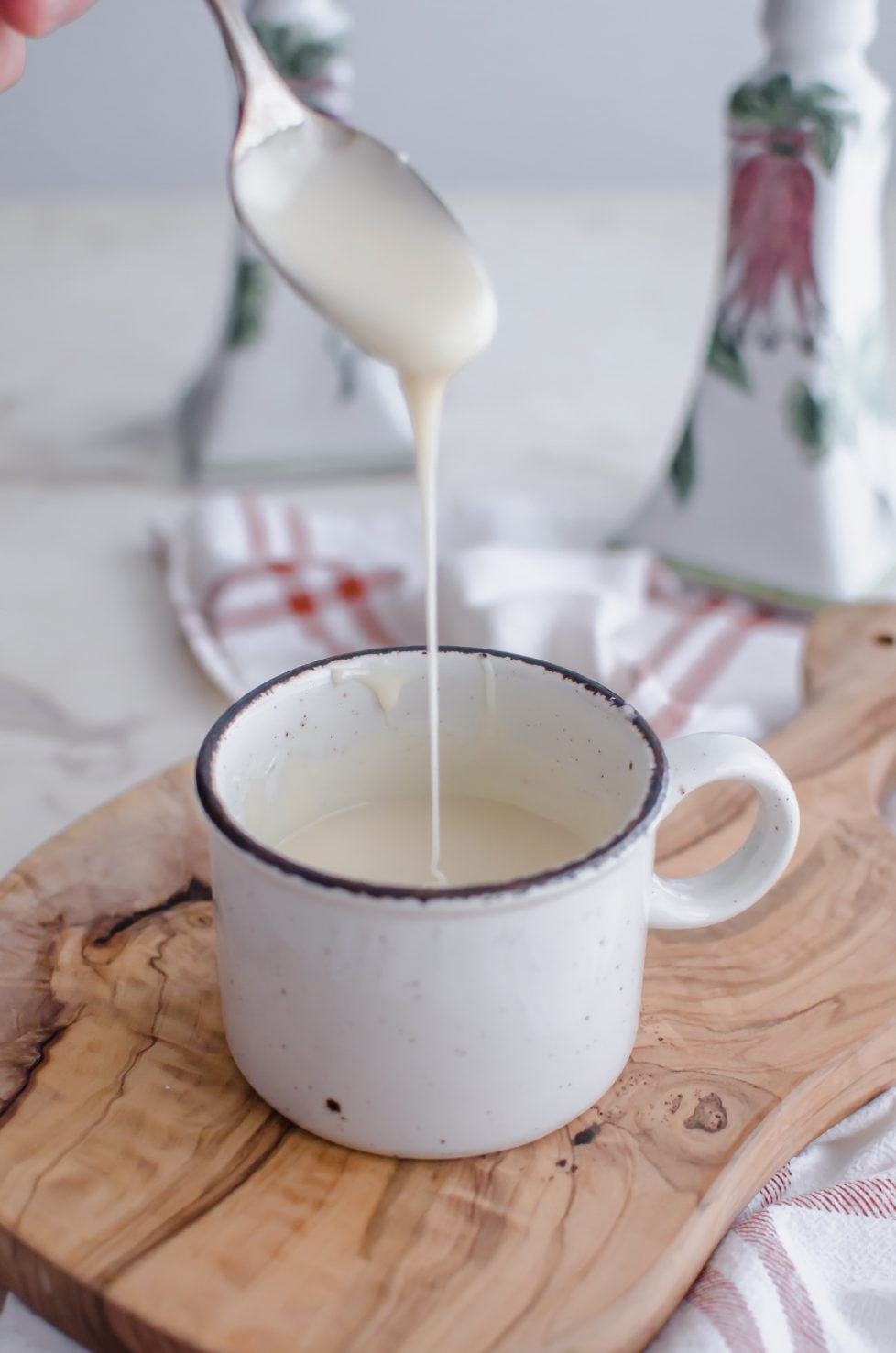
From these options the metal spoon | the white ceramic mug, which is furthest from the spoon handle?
the white ceramic mug

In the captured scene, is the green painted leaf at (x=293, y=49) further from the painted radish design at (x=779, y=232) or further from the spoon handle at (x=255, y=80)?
the spoon handle at (x=255, y=80)

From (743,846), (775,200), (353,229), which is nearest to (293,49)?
(775,200)

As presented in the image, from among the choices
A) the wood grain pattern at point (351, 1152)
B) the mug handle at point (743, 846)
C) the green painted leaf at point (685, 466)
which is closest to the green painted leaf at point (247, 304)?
the green painted leaf at point (685, 466)

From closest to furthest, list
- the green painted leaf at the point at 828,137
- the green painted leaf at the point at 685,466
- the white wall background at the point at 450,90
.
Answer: the green painted leaf at the point at 828,137 → the green painted leaf at the point at 685,466 → the white wall background at the point at 450,90

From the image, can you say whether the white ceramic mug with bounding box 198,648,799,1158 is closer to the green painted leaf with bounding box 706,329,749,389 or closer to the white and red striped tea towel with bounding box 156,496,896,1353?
the white and red striped tea towel with bounding box 156,496,896,1353

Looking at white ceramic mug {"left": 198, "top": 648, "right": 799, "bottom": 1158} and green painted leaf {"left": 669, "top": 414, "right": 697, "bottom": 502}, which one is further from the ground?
white ceramic mug {"left": 198, "top": 648, "right": 799, "bottom": 1158}

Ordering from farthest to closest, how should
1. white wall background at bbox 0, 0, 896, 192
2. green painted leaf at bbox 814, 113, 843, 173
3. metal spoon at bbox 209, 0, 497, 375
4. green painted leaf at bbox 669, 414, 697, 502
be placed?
white wall background at bbox 0, 0, 896, 192 < green painted leaf at bbox 669, 414, 697, 502 < green painted leaf at bbox 814, 113, 843, 173 < metal spoon at bbox 209, 0, 497, 375

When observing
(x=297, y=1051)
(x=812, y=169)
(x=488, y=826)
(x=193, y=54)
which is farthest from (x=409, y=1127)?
(x=193, y=54)

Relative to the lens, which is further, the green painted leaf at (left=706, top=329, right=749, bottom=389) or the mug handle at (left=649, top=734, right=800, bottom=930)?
the green painted leaf at (left=706, top=329, right=749, bottom=389)
